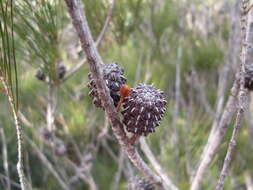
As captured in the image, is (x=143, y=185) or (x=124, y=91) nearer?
(x=124, y=91)

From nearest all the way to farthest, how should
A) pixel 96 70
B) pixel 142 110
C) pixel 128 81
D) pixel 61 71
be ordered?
1. pixel 96 70
2. pixel 142 110
3. pixel 61 71
4. pixel 128 81

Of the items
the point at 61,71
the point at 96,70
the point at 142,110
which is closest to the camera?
the point at 96,70

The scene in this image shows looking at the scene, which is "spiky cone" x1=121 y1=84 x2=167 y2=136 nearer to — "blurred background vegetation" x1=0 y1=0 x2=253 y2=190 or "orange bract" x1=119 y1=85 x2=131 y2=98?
"orange bract" x1=119 y1=85 x2=131 y2=98

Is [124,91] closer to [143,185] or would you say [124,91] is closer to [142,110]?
[142,110]

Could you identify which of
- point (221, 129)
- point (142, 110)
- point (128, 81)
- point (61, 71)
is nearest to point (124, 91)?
point (142, 110)

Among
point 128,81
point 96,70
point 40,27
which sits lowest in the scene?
point 96,70

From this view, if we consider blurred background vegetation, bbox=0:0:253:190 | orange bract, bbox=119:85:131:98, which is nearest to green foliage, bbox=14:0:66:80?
blurred background vegetation, bbox=0:0:253:190

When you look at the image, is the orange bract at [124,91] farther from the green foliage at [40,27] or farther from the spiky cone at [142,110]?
the green foliage at [40,27]
